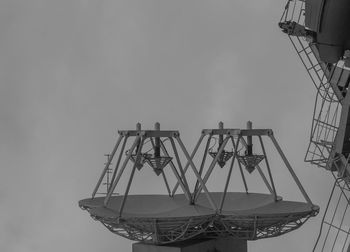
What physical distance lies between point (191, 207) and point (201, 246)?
138 centimetres

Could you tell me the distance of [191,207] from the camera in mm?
18906

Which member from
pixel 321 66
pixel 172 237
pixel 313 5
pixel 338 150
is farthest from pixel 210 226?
pixel 313 5

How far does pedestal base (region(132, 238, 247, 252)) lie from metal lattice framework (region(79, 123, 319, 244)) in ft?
1.28

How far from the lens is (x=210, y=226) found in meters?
18.1

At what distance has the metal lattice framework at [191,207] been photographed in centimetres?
1669

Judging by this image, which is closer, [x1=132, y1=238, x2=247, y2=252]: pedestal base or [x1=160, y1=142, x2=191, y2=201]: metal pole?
Answer: [x1=132, y1=238, x2=247, y2=252]: pedestal base

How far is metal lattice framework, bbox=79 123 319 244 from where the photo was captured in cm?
1669

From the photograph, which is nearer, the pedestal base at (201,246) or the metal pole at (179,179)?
the pedestal base at (201,246)

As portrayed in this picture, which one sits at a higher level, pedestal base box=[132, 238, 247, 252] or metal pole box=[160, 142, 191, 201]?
metal pole box=[160, 142, 191, 201]

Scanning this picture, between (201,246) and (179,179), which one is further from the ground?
(179,179)

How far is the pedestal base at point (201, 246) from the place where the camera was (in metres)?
18.0

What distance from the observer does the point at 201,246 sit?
18.6m

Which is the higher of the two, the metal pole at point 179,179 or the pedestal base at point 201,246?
the metal pole at point 179,179

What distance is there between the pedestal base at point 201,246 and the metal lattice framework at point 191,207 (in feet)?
1.28
